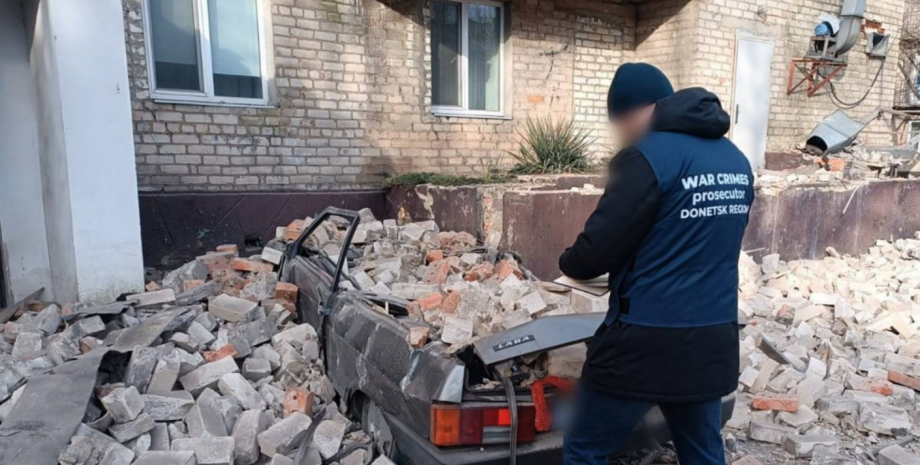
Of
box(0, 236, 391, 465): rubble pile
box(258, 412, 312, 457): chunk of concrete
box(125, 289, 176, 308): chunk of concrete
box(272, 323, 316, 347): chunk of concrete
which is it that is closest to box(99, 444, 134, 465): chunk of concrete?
box(0, 236, 391, 465): rubble pile

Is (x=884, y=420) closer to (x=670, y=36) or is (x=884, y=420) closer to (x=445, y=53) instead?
(x=445, y=53)

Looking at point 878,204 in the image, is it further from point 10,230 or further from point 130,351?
point 10,230

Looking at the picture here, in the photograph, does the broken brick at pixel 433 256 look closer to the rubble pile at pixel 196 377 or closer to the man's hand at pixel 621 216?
the rubble pile at pixel 196 377

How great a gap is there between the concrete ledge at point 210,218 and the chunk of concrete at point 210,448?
3.49 meters

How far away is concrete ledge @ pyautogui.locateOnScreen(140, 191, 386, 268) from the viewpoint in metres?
5.56

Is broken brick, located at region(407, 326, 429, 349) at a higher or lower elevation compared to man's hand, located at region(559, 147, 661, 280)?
lower

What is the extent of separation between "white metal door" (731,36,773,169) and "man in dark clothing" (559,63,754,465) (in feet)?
27.4

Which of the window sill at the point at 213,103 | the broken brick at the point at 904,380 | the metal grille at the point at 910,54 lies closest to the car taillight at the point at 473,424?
the broken brick at the point at 904,380

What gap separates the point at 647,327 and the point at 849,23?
11.1 metres

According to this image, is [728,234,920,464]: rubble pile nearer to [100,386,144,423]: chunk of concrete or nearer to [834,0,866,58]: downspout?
[100,386,144,423]: chunk of concrete

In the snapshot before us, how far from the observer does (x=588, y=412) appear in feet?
6.03

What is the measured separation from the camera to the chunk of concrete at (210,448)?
2520 mm

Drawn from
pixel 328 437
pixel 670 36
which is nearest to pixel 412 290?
pixel 328 437

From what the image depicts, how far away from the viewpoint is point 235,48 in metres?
6.07
